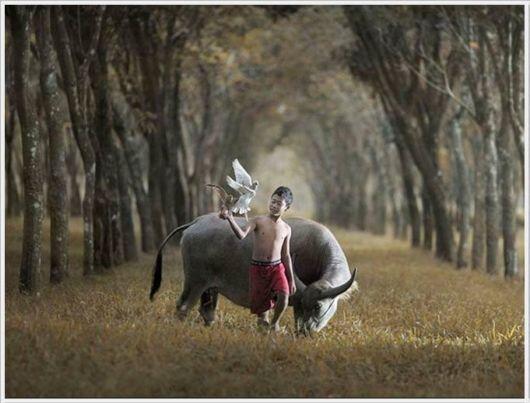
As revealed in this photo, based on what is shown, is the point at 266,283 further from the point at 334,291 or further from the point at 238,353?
the point at 238,353

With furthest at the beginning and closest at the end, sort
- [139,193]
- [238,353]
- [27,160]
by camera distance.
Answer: [139,193] → [27,160] → [238,353]

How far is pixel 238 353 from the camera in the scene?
8.60m

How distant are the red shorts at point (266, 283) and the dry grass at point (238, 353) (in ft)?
1.25

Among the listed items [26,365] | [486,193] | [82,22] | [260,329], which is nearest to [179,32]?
[82,22]

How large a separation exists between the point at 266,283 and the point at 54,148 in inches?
236

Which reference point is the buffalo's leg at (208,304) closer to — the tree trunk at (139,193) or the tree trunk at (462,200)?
the tree trunk at (139,193)

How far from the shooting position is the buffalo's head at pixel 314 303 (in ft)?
31.7

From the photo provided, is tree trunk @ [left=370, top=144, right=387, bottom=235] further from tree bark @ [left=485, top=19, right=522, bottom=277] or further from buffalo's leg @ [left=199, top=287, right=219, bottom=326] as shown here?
buffalo's leg @ [left=199, top=287, right=219, bottom=326]

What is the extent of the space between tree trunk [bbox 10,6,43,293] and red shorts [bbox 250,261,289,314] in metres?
4.22

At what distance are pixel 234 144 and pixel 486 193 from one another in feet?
74.1

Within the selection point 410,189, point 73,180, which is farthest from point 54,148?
point 73,180

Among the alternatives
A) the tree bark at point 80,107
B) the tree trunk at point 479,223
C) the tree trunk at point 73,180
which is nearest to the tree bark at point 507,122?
the tree trunk at point 479,223

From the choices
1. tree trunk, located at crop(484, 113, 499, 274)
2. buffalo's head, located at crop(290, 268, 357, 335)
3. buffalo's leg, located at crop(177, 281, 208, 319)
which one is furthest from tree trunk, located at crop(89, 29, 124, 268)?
buffalo's head, located at crop(290, 268, 357, 335)

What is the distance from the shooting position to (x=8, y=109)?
26406 mm
